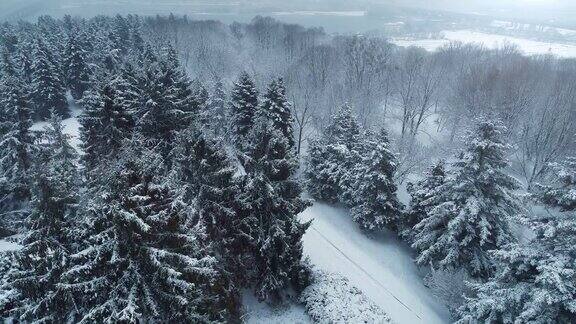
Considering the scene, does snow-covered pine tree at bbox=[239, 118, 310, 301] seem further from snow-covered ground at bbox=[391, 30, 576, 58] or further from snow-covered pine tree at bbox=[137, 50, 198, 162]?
snow-covered ground at bbox=[391, 30, 576, 58]

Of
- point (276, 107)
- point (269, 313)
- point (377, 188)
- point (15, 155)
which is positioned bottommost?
point (269, 313)

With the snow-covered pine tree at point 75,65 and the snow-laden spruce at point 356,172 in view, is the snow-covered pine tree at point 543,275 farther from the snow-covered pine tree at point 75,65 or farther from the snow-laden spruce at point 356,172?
the snow-covered pine tree at point 75,65

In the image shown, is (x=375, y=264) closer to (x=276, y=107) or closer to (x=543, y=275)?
(x=543, y=275)

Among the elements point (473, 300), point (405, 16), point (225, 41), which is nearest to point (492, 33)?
point (405, 16)

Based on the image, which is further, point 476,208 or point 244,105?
point 244,105

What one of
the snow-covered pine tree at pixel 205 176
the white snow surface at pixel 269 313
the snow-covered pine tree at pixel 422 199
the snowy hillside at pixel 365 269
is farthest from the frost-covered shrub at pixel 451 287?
the snow-covered pine tree at pixel 205 176

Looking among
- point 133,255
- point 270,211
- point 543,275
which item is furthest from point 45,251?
point 543,275
